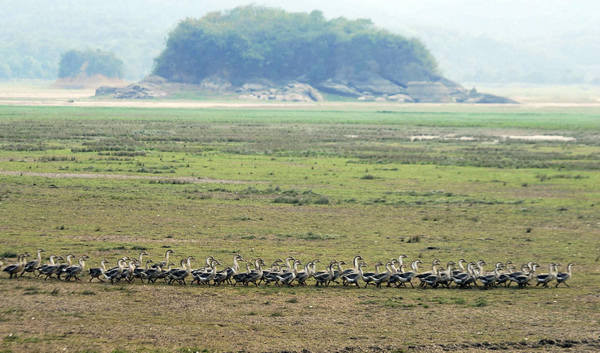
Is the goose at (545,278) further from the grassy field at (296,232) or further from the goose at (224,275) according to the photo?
the goose at (224,275)

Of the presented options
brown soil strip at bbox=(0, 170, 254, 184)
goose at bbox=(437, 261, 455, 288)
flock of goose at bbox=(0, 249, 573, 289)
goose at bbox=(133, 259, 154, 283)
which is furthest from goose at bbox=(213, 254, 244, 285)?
brown soil strip at bbox=(0, 170, 254, 184)

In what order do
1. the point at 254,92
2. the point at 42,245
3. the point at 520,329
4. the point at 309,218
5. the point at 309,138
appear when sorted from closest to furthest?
1. the point at 520,329
2. the point at 42,245
3. the point at 309,218
4. the point at 309,138
5. the point at 254,92

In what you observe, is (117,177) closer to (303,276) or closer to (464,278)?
(303,276)

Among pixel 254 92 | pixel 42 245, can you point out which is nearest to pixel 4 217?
pixel 42 245

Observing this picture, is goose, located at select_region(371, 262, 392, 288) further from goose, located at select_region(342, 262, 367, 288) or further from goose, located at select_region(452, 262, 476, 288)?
goose, located at select_region(452, 262, 476, 288)

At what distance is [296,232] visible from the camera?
30.9 meters

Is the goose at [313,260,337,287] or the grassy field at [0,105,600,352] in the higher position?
the goose at [313,260,337,287]

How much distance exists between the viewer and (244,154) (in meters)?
65.0

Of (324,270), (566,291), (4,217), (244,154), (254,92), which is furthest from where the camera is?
(254,92)

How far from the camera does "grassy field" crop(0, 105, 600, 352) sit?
58.4 ft

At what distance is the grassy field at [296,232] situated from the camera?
1781cm

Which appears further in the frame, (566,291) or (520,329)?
(566,291)

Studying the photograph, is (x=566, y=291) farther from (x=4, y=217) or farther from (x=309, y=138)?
(x=309, y=138)

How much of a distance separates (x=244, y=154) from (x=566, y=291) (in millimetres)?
44958
